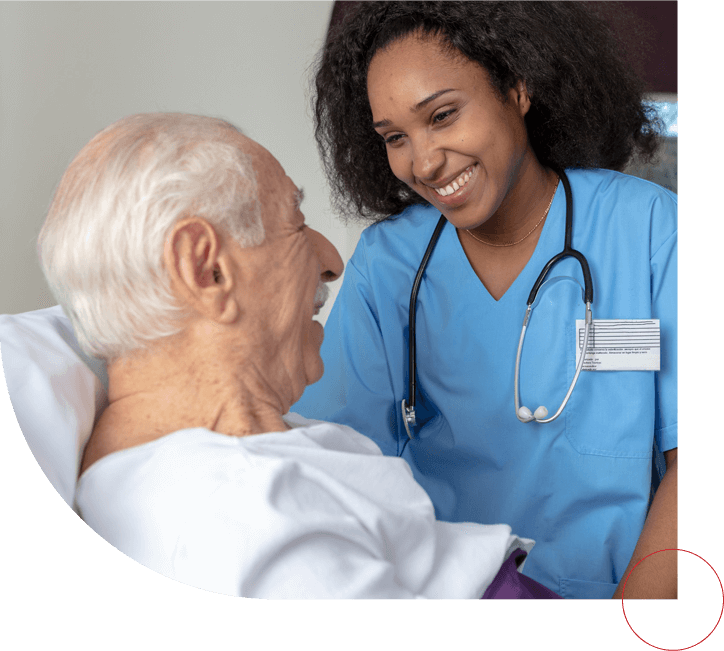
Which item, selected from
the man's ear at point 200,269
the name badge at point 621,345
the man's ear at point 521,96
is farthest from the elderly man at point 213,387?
the man's ear at point 521,96

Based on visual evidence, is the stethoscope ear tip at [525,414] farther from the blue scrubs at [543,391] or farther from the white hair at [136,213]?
the white hair at [136,213]

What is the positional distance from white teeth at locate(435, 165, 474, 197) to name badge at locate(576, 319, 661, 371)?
267 mm

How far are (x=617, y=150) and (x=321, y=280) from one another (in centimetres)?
62

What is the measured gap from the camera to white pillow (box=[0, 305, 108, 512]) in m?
0.63

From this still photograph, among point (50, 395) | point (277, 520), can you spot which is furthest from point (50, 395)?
point (277, 520)

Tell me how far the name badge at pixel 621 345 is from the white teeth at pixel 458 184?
27 centimetres

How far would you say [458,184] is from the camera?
92 cm

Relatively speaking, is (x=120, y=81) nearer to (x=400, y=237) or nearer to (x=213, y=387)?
(x=213, y=387)

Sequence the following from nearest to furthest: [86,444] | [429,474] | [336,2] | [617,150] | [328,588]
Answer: [328,588] < [86,444] < [336,2] < [429,474] < [617,150]

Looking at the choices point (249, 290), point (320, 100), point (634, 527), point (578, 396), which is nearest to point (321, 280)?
point (249, 290)

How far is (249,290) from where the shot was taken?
0.64 m

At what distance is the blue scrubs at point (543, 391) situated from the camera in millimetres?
844

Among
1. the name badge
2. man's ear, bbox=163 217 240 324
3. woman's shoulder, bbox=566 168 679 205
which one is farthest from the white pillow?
woman's shoulder, bbox=566 168 679 205

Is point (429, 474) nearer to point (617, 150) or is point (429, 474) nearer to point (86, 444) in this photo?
point (86, 444)
